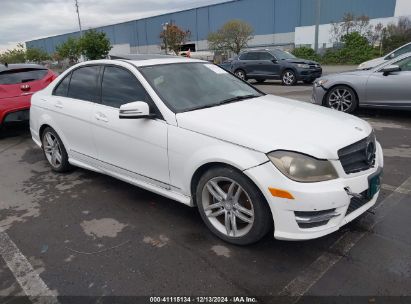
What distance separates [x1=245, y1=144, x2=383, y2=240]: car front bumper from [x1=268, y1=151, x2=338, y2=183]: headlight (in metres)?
0.04

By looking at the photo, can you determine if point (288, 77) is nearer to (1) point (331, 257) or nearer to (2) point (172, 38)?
(1) point (331, 257)

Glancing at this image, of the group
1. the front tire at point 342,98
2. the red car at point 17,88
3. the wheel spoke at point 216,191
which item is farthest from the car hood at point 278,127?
the red car at point 17,88

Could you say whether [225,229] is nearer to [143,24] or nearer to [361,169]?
[361,169]

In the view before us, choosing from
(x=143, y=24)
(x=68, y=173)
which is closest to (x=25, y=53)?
(x=143, y=24)

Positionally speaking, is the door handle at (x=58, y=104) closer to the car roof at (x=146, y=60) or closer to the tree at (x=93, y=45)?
the car roof at (x=146, y=60)

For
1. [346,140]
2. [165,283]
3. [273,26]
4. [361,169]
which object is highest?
[273,26]

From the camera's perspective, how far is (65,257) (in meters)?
3.23

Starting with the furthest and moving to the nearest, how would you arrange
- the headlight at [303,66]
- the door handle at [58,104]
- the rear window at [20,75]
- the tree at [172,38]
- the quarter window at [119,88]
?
the tree at [172,38], the headlight at [303,66], the rear window at [20,75], the door handle at [58,104], the quarter window at [119,88]

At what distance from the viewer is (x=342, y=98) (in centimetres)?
815

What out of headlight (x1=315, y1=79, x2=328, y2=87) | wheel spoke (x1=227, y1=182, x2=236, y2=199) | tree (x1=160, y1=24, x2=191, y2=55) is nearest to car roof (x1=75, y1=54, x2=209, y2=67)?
wheel spoke (x1=227, y1=182, x2=236, y2=199)

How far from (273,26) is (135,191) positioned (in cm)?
5659

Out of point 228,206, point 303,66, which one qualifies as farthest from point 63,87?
point 303,66

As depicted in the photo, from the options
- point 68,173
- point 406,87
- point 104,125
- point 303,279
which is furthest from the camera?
point 406,87

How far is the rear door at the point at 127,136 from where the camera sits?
3.61 metres
